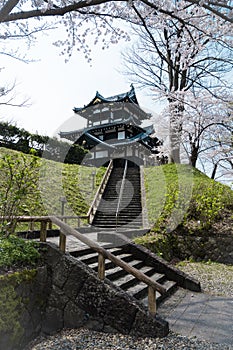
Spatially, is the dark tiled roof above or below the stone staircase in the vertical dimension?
above

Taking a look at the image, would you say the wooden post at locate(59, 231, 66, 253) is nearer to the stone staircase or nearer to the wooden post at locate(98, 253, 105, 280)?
the wooden post at locate(98, 253, 105, 280)

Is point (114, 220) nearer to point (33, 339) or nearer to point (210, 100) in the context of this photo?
point (33, 339)

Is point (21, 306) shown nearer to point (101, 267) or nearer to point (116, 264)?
point (101, 267)

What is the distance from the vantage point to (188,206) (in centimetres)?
948

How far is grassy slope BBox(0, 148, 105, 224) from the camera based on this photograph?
9.70 m

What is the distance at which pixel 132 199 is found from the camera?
1241cm

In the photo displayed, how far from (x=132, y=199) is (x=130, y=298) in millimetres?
8834

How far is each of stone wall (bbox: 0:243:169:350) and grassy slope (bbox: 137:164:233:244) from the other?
12.1ft

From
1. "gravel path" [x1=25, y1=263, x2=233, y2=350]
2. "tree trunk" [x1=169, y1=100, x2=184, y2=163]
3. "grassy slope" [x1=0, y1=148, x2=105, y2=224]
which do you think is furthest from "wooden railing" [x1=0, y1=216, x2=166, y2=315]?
"tree trunk" [x1=169, y1=100, x2=184, y2=163]

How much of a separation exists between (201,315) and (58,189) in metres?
8.83

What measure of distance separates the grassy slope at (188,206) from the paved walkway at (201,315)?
8.62 ft

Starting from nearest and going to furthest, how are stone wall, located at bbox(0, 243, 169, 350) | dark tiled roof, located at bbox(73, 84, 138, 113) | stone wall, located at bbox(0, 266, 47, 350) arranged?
stone wall, located at bbox(0, 266, 47, 350), stone wall, located at bbox(0, 243, 169, 350), dark tiled roof, located at bbox(73, 84, 138, 113)

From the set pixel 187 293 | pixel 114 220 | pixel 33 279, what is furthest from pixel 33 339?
pixel 114 220

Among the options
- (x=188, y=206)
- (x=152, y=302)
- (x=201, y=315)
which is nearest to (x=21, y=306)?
(x=152, y=302)
